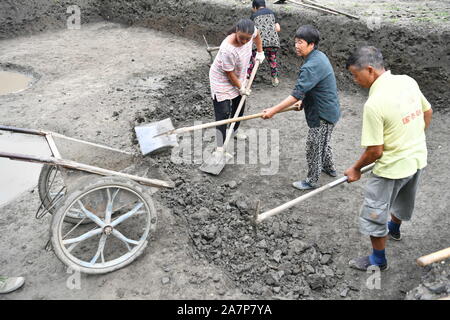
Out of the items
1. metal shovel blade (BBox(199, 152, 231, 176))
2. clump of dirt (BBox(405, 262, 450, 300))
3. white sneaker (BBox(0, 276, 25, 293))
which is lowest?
metal shovel blade (BBox(199, 152, 231, 176))

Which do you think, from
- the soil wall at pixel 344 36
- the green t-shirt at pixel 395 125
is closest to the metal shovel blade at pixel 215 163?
the green t-shirt at pixel 395 125

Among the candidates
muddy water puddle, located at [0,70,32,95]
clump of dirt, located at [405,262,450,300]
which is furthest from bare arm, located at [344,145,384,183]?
muddy water puddle, located at [0,70,32,95]

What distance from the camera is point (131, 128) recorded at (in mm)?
5105

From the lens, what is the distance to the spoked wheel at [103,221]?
8.71 ft

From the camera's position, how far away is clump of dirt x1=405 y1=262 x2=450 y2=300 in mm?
2422

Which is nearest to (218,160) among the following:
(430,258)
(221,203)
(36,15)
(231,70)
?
(221,203)

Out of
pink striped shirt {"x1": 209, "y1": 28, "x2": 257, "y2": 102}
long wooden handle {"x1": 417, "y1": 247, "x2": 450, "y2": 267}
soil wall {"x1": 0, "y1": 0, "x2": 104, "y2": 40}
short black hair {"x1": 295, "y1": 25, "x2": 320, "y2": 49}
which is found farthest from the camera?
soil wall {"x1": 0, "y1": 0, "x2": 104, "y2": 40}

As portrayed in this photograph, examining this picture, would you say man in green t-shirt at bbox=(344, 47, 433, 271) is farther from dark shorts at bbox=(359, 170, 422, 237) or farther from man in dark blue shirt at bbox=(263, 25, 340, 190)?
man in dark blue shirt at bbox=(263, 25, 340, 190)

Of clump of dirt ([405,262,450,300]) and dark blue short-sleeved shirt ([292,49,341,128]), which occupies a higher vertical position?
dark blue short-sleeved shirt ([292,49,341,128])

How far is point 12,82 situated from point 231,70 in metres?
5.18

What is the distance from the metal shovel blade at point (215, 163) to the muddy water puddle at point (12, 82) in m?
4.37

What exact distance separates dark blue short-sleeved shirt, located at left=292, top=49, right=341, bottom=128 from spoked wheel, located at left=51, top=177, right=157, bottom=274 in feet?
5.71

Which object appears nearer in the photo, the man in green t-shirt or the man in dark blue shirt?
the man in green t-shirt

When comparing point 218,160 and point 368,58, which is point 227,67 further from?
point 368,58
